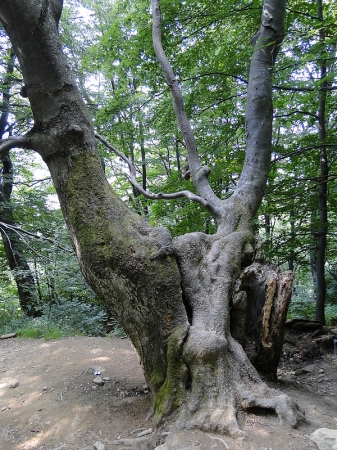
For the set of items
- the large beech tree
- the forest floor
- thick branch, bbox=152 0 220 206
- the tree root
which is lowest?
the forest floor

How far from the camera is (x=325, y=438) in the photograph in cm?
180

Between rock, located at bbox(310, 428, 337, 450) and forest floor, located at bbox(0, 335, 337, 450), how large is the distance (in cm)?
4

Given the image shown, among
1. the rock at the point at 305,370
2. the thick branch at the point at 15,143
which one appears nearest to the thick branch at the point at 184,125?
the thick branch at the point at 15,143

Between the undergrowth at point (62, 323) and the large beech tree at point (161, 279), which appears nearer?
the large beech tree at point (161, 279)

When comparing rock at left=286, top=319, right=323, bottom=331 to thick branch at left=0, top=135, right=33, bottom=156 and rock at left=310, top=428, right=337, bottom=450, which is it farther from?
thick branch at left=0, top=135, right=33, bottom=156

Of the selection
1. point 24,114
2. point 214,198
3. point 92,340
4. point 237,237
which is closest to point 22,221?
point 24,114

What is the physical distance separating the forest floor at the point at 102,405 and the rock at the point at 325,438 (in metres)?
0.04

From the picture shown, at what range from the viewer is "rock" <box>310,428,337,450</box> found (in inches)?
68.0

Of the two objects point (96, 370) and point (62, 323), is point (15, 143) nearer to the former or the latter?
point (96, 370)

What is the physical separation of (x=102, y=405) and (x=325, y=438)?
6.24 feet

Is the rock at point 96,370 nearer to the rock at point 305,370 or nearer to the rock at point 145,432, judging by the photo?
the rock at point 145,432

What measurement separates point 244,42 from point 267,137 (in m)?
2.72

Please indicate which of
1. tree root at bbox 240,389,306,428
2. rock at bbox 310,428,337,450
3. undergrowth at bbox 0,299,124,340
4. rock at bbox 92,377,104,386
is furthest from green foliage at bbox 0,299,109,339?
rock at bbox 310,428,337,450

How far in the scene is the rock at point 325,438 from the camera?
1728mm
